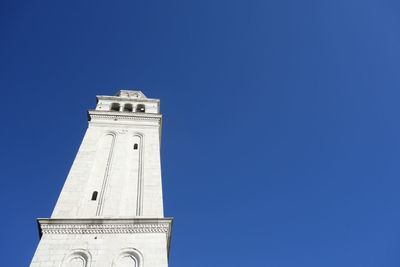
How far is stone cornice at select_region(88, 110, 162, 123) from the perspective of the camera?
1086 inches

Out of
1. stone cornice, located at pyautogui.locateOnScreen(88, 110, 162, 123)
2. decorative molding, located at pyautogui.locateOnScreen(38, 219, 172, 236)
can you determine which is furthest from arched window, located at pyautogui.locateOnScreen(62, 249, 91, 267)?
stone cornice, located at pyautogui.locateOnScreen(88, 110, 162, 123)

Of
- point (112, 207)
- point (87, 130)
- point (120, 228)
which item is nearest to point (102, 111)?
point (87, 130)

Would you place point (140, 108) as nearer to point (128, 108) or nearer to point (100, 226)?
point (128, 108)

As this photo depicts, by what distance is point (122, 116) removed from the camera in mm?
28000

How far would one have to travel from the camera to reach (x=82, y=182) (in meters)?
20.1

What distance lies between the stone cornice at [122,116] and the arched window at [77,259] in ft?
45.0

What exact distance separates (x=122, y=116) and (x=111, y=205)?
1053 centimetres

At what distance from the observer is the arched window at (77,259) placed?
15375mm

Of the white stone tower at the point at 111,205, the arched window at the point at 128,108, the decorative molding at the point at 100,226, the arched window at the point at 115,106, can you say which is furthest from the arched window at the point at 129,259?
the arched window at the point at 128,108

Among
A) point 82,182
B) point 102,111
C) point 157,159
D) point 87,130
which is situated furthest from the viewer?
point 102,111

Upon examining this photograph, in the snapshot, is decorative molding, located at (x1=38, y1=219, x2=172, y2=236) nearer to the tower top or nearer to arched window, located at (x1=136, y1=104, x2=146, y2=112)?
arched window, located at (x1=136, y1=104, x2=146, y2=112)

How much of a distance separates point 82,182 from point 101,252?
218 inches

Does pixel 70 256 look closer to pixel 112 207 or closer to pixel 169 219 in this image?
pixel 112 207

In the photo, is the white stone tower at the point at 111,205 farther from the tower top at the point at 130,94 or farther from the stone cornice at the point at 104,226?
the tower top at the point at 130,94
